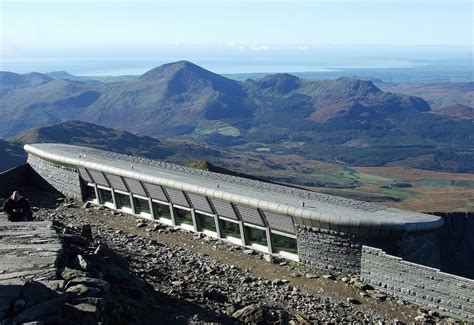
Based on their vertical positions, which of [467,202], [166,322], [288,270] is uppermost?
[166,322]

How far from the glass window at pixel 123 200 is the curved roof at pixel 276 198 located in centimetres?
126

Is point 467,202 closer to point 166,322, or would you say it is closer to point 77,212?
point 77,212

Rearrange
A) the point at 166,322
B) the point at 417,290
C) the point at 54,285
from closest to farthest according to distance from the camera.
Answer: the point at 54,285, the point at 166,322, the point at 417,290

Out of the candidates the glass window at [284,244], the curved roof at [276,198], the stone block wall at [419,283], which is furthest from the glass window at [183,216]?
the stone block wall at [419,283]

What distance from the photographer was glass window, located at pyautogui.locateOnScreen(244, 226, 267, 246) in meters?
20.6

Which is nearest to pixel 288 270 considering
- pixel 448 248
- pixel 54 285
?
pixel 54 285

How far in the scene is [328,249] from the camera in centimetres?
1884

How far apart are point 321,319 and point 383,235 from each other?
3894 millimetres

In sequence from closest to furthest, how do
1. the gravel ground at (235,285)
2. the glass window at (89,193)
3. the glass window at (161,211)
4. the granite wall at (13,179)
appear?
1. the gravel ground at (235,285)
2. the glass window at (161,211)
3. the glass window at (89,193)
4. the granite wall at (13,179)

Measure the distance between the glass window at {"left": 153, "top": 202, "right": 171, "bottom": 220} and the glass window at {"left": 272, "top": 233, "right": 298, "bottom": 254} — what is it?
538 cm

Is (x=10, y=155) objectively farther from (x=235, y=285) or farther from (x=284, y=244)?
(x=235, y=285)

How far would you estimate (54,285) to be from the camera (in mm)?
10531

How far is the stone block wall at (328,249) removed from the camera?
→ 1833 centimetres

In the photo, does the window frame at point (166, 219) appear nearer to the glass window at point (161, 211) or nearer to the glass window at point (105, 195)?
the glass window at point (161, 211)
